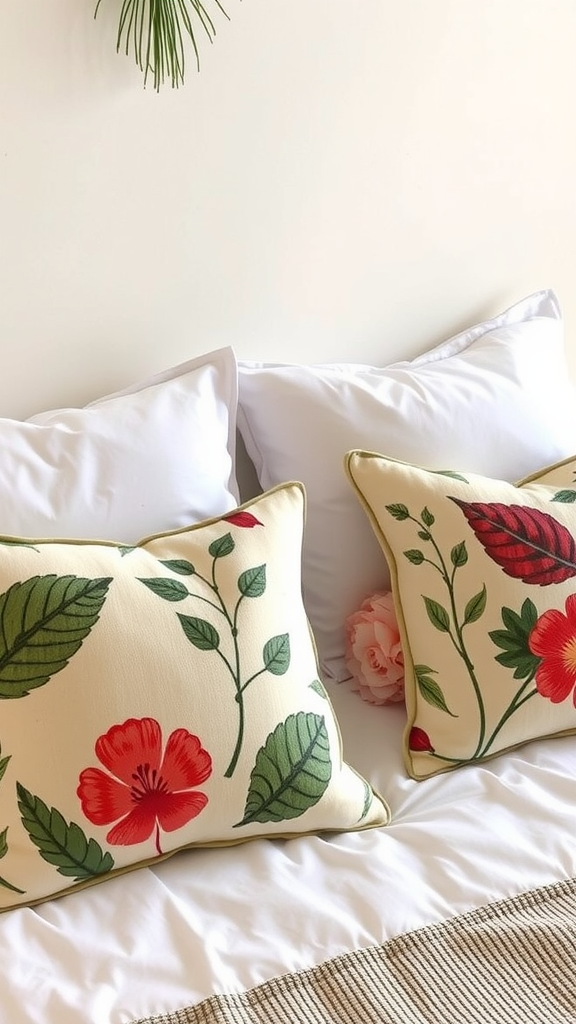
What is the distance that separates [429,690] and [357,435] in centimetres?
32

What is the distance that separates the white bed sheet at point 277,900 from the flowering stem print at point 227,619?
0.12 m

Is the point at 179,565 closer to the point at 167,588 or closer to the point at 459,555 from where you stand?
the point at 167,588

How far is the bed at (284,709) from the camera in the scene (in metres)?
0.93

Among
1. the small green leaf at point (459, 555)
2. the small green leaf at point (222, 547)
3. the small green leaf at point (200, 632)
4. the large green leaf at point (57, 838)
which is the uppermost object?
the small green leaf at point (222, 547)

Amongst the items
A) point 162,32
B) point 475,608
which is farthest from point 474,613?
point 162,32

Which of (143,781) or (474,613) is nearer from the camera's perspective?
Answer: (143,781)

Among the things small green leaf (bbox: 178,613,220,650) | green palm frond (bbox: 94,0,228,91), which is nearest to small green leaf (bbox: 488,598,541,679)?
small green leaf (bbox: 178,613,220,650)

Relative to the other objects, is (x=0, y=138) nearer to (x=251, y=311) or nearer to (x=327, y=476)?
(x=251, y=311)

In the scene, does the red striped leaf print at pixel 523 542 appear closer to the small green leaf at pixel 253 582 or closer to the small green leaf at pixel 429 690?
the small green leaf at pixel 429 690

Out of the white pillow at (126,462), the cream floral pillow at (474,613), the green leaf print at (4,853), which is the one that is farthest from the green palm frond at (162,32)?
the green leaf print at (4,853)

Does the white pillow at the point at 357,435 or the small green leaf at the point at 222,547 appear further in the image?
the white pillow at the point at 357,435

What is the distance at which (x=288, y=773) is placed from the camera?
1044mm

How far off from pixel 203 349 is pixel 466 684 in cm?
53

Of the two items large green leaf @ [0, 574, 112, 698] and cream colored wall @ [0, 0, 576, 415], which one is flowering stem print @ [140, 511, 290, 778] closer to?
large green leaf @ [0, 574, 112, 698]
